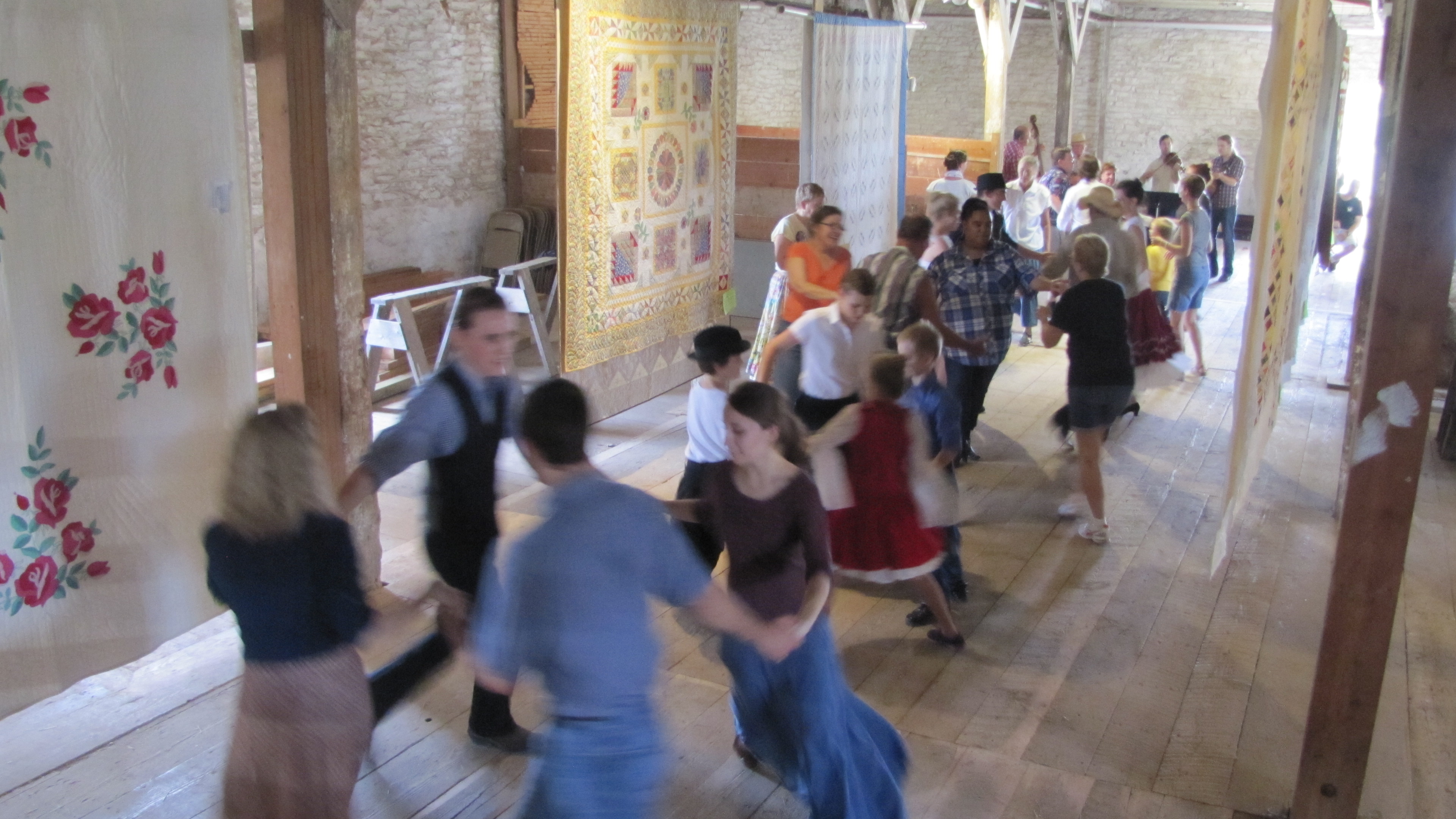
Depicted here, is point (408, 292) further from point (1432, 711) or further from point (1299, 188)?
point (1432, 711)

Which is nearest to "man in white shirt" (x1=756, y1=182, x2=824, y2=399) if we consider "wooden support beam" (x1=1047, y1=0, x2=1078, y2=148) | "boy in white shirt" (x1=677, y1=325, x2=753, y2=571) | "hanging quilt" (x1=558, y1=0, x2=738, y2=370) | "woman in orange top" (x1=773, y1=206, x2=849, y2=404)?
"woman in orange top" (x1=773, y1=206, x2=849, y2=404)

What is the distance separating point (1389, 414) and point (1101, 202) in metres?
3.47

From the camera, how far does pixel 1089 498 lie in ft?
16.0

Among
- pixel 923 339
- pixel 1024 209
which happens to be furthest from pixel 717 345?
pixel 1024 209

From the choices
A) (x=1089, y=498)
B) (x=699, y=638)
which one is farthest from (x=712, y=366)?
(x=1089, y=498)

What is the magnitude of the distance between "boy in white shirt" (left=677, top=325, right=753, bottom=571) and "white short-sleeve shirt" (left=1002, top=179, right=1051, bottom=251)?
5938 mm

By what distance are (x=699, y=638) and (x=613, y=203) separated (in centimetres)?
259

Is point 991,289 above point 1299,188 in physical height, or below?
below

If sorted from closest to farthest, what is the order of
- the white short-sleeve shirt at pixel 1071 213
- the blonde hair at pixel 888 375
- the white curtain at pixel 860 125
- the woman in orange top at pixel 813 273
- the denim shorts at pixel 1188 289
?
the blonde hair at pixel 888 375
the woman in orange top at pixel 813 273
the white curtain at pixel 860 125
the denim shorts at pixel 1188 289
the white short-sleeve shirt at pixel 1071 213

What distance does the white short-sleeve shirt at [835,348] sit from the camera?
14.3 feet

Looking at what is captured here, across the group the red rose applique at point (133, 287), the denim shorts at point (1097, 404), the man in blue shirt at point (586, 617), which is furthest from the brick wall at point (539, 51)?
the man in blue shirt at point (586, 617)

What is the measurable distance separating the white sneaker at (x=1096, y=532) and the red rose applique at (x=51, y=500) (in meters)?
3.74

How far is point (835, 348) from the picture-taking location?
4383 millimetres

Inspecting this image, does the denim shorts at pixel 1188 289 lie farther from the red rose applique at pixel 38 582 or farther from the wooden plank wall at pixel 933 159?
the red rose applique at pixel 38 582
